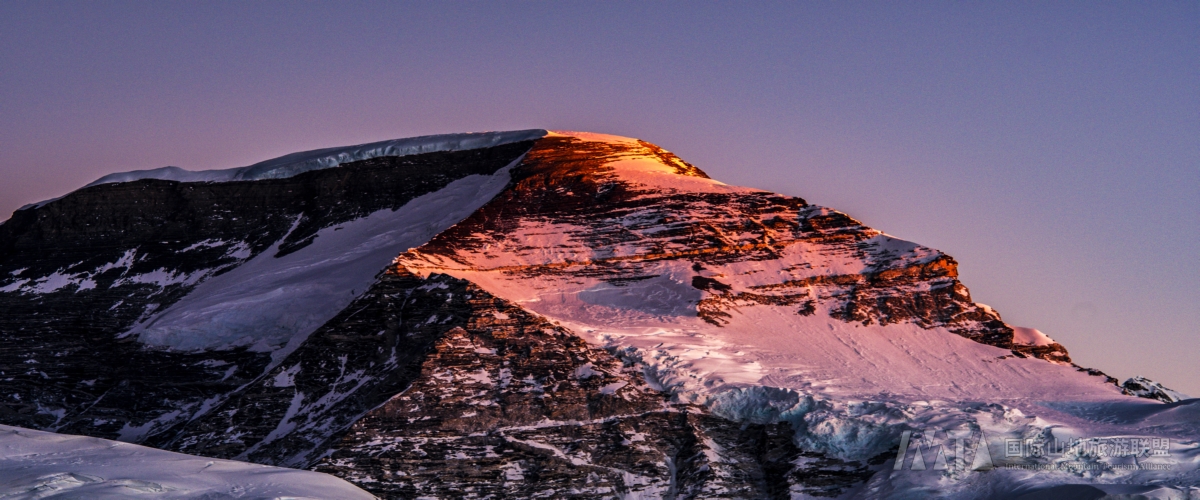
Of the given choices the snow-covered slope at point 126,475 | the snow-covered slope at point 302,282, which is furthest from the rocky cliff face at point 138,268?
the snow-covered slope at point 126,475

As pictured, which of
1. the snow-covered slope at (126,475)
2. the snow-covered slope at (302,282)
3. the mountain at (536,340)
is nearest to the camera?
the snow-covered slope at (126,475)

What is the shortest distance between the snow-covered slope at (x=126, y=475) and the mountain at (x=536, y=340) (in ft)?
33.8

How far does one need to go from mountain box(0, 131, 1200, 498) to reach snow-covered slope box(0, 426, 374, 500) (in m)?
10.3

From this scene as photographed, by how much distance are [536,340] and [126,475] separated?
24.5m

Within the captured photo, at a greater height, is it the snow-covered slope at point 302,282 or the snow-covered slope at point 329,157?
the snow-covered slope at point 329,157

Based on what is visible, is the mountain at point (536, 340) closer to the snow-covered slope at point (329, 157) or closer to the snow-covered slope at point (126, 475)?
the snow-covered slope at point (329, 157)

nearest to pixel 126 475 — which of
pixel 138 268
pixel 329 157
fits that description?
pixel 138 268

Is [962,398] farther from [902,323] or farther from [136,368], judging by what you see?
[136,368]

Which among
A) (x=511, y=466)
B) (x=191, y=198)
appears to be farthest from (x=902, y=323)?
(x=191, y=198)

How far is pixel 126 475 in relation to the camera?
45.5 metres

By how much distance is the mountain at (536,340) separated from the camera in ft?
197

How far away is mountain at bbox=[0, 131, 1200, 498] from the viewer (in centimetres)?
6012

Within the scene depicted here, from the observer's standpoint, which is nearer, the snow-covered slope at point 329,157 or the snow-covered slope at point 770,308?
the snow-covered slope at point 770,308

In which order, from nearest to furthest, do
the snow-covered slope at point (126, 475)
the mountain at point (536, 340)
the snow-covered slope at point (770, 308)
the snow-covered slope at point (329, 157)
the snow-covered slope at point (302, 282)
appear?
the snow-covered slope at point (126, 475), the mountain at point (536, 340), the snow-covered slope at point (770, 308), the snow-covered slope at point (302, 282), the snow-covered slope at point (329, 157)
